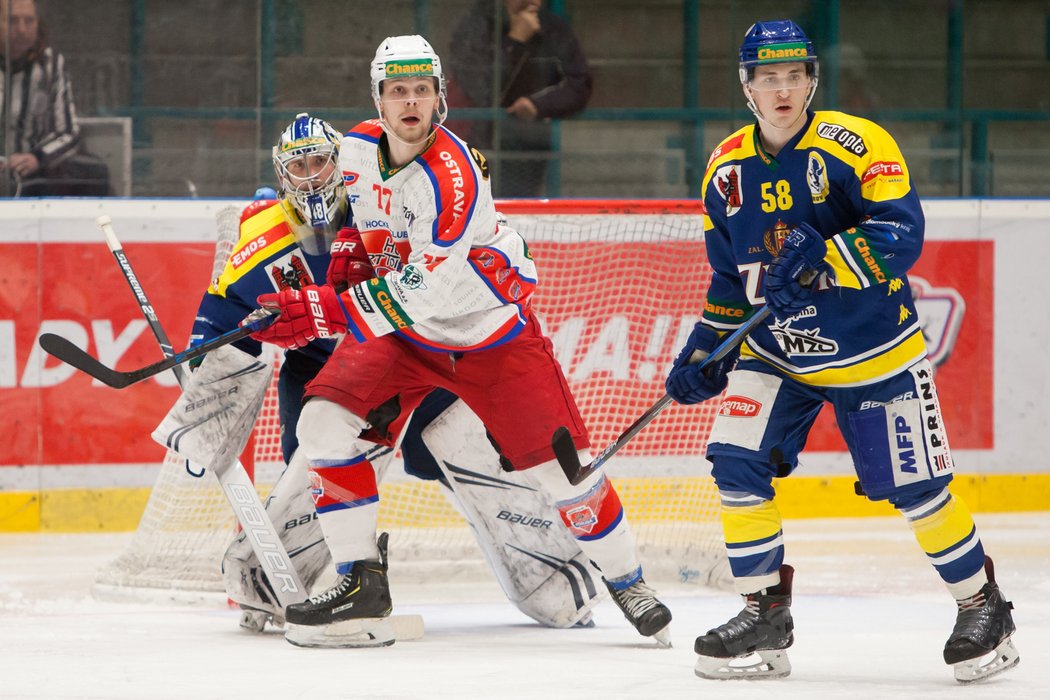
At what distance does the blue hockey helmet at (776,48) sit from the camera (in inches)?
113

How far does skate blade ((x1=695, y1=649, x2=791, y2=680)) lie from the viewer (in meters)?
2.93

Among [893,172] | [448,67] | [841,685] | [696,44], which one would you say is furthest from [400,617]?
[696,44]

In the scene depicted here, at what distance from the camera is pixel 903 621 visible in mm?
3650

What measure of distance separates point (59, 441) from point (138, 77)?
3.92ft

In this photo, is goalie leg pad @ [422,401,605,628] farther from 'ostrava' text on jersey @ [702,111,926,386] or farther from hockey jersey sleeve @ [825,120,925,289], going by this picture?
hockey jersey sleeve @ [825,120,925,289]

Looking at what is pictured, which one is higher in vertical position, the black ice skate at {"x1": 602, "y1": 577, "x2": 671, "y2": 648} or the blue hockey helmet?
the blue hockey helmet

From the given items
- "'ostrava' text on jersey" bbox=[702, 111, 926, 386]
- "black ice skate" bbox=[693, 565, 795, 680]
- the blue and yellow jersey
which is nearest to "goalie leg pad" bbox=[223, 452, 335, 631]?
the blue and yellow jersey

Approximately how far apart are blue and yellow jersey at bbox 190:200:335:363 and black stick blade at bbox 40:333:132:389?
18cm

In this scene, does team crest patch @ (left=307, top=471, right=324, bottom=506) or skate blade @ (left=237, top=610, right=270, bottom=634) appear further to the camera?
skate blade @ (left=237, top=610, right=270, bottom=634)

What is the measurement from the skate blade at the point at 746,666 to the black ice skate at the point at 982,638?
0.99 feet

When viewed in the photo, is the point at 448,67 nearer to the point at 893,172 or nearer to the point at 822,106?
the point at 822,106

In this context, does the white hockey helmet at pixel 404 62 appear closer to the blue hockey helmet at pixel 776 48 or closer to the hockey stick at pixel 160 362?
the hockey stick at pixel 160 362

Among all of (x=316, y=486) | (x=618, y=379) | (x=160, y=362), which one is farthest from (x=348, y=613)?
(x=618, y=379)

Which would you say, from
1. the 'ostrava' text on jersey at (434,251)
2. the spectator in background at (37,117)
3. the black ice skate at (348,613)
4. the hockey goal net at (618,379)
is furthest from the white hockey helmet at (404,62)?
the spectator in background at (37,117)
